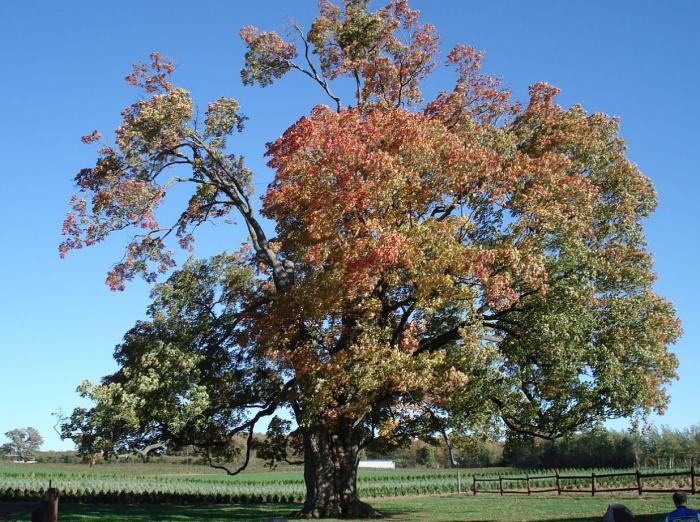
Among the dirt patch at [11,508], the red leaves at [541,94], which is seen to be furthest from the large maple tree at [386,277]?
the dirt patch at [11,508]

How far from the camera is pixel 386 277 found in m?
20.3

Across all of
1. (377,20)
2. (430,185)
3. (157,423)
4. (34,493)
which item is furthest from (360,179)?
(34,493)

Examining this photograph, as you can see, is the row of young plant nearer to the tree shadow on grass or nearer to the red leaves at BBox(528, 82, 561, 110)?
the tree shadow on grass

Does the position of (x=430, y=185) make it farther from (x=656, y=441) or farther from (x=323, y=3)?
(x=656, y=441)

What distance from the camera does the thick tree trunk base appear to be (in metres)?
23.9

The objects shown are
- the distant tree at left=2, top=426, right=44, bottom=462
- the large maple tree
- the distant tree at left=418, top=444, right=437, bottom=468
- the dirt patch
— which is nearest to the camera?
the large maple tree

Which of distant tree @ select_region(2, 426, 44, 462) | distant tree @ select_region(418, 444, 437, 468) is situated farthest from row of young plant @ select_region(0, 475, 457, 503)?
distant tree @ select_region(2, 426, 44, 462)

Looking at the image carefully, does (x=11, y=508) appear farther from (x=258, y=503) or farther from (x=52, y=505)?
(x=52, y=505)

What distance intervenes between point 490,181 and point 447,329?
543 centimetres

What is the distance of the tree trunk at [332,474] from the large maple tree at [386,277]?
77 mm

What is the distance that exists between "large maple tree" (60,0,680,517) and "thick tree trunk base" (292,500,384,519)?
0.37 feet

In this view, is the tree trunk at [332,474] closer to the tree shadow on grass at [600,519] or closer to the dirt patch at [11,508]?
the tree shadow on grass at [600,519]

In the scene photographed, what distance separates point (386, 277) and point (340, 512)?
981 centimetres

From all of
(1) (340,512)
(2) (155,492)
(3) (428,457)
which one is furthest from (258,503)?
(3) (428,457)
